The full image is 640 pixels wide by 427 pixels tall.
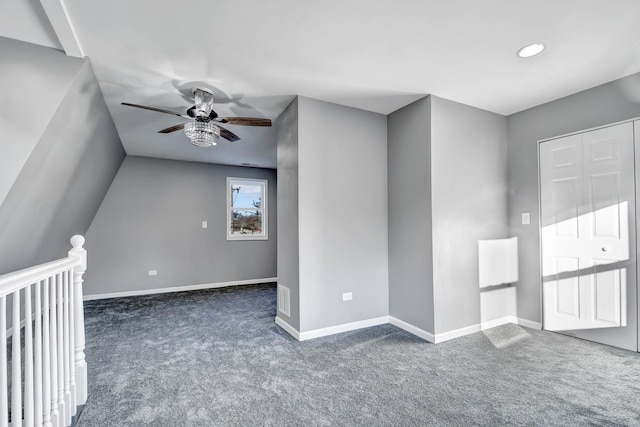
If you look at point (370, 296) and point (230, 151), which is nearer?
point (370, 296)

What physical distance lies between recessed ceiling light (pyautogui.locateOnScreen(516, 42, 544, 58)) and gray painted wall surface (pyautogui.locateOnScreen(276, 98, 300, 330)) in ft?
6.57

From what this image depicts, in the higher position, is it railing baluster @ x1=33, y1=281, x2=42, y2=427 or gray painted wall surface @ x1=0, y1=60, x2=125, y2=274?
gray painted wall surface @ x1=0, y1=60, x2=125, y2=274

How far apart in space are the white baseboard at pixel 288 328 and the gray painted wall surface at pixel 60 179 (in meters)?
2.59

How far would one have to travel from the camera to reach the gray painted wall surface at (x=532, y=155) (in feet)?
10.0

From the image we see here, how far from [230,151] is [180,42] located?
2.96 m

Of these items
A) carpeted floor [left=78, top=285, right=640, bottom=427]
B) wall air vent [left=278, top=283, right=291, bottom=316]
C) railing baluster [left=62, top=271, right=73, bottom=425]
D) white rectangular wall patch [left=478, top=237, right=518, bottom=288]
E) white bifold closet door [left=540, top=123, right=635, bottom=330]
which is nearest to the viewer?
railing baluster [left=62, top=271, right=73, bottom=425]

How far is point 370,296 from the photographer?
349cm

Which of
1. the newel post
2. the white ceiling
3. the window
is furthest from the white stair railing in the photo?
the window

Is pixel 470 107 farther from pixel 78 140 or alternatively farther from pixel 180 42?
pixel 78 140

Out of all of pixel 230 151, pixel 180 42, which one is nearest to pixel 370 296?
pixel 180 42

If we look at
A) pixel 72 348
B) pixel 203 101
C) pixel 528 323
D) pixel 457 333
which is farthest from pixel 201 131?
pixel 528 323

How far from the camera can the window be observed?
20.2ft

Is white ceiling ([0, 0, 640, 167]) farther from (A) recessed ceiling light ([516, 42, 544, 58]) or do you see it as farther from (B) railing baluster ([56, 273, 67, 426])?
(B) railing baluster ([56, 273, 67, 426])

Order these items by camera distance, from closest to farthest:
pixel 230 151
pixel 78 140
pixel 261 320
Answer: pixel 78 140 < pixel 261 320 < pixel 230 151
